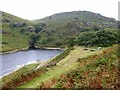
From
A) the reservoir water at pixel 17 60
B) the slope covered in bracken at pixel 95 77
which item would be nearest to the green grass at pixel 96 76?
the slope covered in bracken at pixel 95 77

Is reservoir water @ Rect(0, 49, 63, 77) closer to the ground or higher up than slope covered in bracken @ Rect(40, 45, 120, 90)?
closer to the ground

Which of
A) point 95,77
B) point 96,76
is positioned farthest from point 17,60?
point 95,77

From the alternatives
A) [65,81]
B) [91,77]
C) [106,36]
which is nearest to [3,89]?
[65,81]

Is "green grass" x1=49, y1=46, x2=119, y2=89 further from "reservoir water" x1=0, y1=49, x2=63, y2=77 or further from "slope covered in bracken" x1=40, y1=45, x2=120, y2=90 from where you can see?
"reservoir water" x1=0, y1=49, x2=63, y2=77

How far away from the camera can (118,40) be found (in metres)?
69.4

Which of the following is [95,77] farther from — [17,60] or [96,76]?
[17,60]

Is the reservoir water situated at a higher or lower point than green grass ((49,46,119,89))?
lower

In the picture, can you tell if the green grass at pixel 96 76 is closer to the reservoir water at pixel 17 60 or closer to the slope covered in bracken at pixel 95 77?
the slope covered in bracken at pixel 95 77

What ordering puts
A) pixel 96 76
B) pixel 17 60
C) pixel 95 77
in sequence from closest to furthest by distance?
pixel 95 77, pixel 96 76, pixel 17 60

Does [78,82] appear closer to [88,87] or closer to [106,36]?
[88,87]

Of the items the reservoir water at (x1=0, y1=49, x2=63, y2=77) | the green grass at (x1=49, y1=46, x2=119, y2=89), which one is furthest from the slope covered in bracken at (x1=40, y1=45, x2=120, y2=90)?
the reservoir water at (x1=0, y1=49, x2=63, y2=77)

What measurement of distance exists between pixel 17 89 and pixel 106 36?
144 ft

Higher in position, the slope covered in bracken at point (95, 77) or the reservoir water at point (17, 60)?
the slope covered in bracken at point (95, 77)

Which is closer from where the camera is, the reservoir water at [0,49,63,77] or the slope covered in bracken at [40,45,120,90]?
the slope covered in bracken at [40,45,120,90]
